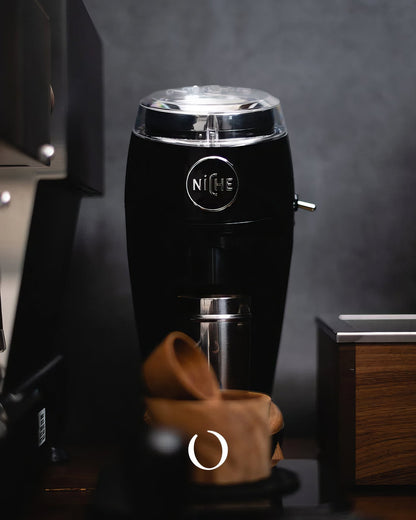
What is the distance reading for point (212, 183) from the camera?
90 centimetres

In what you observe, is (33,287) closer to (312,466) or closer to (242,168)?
(242,168)

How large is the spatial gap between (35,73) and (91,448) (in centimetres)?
72

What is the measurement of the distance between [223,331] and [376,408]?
0.87 feet

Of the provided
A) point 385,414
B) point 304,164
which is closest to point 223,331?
point 385,414

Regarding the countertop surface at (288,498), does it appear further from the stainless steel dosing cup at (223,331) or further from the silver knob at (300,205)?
the silver knob at (300,205)

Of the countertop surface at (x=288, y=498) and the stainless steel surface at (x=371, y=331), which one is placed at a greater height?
the stainless steel surface at (x=371, y=331)

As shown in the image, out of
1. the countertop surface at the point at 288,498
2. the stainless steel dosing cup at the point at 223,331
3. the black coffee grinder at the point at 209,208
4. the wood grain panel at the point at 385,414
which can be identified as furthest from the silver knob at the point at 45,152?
the wood grain panel at the point at 385,414

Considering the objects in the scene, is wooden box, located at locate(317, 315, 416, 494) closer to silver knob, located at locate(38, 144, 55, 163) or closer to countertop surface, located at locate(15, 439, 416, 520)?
countertop surface, located at locate(15, 439, 416, 520)

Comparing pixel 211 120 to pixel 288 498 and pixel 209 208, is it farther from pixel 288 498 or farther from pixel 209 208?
pixel 288 498

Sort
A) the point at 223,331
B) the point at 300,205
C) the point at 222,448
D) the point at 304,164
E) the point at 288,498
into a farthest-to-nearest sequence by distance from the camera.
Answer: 1. the point at 304,164
2. the point at 300,205
3. the point at 223,331
4. the point at 288,498
5. the point at 222,448

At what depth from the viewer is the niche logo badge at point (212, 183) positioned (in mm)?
896

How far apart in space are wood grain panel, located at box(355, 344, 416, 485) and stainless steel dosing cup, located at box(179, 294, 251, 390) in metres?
0.18

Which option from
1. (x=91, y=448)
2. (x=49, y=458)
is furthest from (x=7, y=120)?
(x=91, y=448)

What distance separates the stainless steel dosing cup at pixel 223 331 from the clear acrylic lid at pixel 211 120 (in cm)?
22
